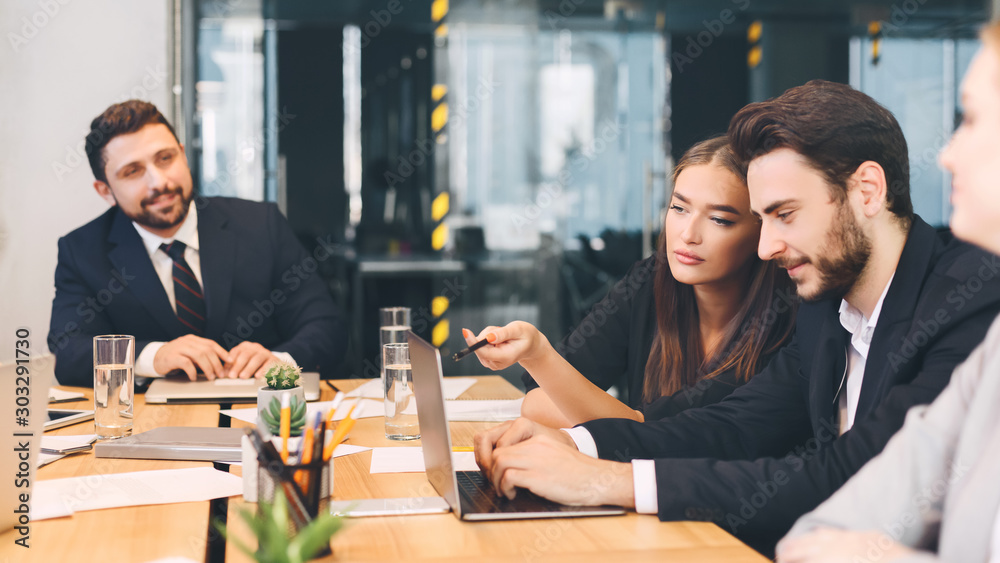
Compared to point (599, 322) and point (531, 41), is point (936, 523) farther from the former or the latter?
point (531, 41)

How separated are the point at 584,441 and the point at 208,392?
3.72ft

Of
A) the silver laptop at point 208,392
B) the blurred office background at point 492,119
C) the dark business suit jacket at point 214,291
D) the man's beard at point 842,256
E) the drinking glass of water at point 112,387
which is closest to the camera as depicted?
the man's beard at point 842,256

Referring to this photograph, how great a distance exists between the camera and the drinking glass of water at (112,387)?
1688 mm

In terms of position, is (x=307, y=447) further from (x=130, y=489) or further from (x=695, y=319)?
(x=695, y=319)

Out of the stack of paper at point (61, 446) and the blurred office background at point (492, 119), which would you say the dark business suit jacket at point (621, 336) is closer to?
the stack of paper at point (61, 446)

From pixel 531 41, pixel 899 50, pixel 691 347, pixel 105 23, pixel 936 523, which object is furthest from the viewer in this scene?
pixel 899 50

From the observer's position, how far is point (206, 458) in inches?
60.5

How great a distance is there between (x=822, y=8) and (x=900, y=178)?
3988mm

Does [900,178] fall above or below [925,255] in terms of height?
above

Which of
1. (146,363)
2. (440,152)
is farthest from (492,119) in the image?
(146,363)

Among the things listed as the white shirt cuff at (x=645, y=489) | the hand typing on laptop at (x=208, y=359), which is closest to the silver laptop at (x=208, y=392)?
the hand typing on laptop at (x=208, y=359)

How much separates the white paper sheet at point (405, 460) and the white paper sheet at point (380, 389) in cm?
55

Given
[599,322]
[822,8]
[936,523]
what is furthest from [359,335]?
[936,523]

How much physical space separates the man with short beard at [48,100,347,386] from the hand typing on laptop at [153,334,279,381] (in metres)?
0.17
